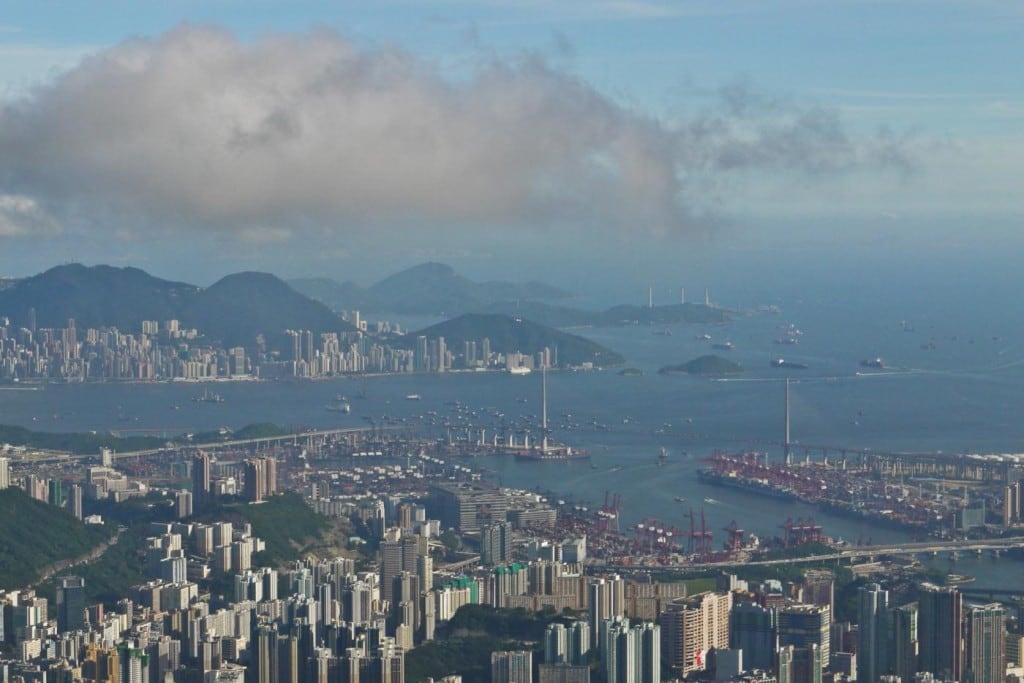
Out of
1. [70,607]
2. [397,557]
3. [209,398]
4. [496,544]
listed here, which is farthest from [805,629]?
[209,398]

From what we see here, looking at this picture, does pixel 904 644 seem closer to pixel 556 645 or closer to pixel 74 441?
pixel 556 645

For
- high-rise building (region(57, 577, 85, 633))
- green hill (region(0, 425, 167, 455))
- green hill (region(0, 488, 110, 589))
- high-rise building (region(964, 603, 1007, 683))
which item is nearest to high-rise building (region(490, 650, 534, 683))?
high-rise building (region(964, 603, 1007, 683))

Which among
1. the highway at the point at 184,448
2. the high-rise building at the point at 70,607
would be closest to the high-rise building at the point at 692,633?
the high-rise building at the point at 70,607

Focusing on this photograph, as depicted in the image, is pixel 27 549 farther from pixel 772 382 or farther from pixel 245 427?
pixel 772 382

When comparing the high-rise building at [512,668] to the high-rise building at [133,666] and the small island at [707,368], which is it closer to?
the high-rise building at [133,666]

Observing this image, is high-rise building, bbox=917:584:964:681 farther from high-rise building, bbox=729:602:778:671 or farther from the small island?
the small island
